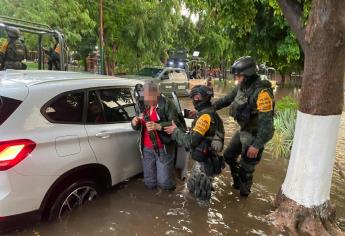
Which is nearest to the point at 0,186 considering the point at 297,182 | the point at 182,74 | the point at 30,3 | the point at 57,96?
the point at 57,96

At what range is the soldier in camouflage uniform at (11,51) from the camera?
21.8ft

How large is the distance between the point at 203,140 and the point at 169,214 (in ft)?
3.24

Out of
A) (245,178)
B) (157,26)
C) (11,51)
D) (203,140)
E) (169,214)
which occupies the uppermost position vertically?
(157,26)

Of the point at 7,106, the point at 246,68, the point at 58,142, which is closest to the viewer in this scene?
the point at 7,106

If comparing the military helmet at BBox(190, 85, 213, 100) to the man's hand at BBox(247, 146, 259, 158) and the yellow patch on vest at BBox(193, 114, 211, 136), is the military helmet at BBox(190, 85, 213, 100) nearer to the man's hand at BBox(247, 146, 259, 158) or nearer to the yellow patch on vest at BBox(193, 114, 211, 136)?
the yellow patch on vest at BBox(193, 114, 211, 136)

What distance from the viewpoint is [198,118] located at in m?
4.11

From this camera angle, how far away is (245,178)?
4820mm

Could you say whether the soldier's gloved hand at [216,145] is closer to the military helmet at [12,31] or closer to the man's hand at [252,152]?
the man's hand at [252,152]

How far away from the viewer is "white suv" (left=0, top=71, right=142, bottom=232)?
3.10 metres

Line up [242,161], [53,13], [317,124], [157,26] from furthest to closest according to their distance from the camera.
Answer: [157,26], [53,13], [242,161], [317,124]

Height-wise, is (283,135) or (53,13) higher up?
(53,13)

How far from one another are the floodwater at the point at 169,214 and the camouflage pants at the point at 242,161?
0.59 feet

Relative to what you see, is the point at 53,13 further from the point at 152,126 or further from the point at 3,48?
the point at 152,126

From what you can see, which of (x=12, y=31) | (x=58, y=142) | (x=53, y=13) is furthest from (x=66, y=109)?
(x=53, y=13)
